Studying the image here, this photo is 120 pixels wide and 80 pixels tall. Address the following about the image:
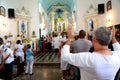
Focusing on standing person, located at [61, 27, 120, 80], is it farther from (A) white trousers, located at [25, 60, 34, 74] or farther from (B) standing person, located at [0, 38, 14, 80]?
(A) white trousers, located at [25, 60, 34, 74]

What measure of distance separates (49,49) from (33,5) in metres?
4.12

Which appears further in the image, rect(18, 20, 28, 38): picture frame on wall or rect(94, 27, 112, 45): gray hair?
rect(18, 20, 28, 38): picture frame on wall

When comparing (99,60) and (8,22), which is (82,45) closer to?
(99,60)

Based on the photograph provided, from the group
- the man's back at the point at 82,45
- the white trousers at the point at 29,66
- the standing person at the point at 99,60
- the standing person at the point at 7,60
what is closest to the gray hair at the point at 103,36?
the standing person at the point at 99,60

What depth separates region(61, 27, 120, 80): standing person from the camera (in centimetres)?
191

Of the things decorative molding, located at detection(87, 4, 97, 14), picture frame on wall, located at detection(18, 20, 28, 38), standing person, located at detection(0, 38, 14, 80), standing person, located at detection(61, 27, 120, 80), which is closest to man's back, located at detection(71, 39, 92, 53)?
standing person, located at detection(0, 38, 14, 80)

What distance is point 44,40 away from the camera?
2000cm

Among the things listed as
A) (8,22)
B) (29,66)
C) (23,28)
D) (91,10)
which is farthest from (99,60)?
(23,28)

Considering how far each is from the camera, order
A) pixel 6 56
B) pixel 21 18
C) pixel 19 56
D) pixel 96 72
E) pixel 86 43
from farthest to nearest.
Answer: pixel 21 18, pixel 19 56, pixel 6 56, pixel 86 43, pixel 96 72

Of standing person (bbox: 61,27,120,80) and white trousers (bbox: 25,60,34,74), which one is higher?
standing person (bbox: 61,27,120,80)

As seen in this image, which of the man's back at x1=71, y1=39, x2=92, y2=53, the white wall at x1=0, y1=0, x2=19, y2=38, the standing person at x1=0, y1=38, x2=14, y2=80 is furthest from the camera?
Answer: the white wall at x1=0, y1=0, x2=19, y2=38

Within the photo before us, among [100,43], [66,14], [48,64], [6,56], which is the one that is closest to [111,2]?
[48,64]

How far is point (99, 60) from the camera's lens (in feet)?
6.29

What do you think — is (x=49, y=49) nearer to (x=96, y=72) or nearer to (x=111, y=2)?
(x=111, y=2)
